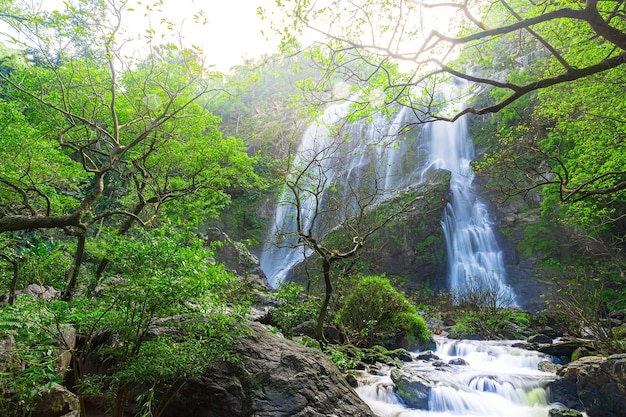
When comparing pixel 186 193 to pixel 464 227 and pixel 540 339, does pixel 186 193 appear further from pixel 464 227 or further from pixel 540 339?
pixel 464 227

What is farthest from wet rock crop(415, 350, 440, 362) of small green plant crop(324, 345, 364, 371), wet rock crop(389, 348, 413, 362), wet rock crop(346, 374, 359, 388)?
wet rock crop(346, 374, 359, 388)

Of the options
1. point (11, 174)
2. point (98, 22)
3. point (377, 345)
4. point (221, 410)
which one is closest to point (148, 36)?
point (98, 22)

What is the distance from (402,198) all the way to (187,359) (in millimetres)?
17404

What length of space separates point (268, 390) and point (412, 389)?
144 inches

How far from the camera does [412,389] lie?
6.75 metres

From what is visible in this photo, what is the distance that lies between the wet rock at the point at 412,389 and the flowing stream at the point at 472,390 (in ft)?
0.29

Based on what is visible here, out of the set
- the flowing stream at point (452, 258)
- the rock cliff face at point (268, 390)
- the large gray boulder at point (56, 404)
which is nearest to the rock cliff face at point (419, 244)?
the flowing stream at point (452, 258)

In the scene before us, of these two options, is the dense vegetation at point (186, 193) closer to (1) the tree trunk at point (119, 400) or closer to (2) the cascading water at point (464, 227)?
(1) the tree trunk at point (119, 400)

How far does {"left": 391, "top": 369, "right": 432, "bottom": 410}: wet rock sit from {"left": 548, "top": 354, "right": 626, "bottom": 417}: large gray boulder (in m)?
2.60

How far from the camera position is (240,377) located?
14.8ft

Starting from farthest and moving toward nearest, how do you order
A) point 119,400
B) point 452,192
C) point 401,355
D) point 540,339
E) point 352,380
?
1. point 452,192
2. point 540,339
3. point 401,355
4. point 352,380
5. point 119,400

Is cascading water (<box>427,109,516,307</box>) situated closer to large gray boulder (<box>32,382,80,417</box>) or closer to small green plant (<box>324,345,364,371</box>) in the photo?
small green plant (<box>324,345,364,371</box>)

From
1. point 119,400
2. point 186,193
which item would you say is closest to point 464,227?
point 186,193

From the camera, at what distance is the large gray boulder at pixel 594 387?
5.71m
